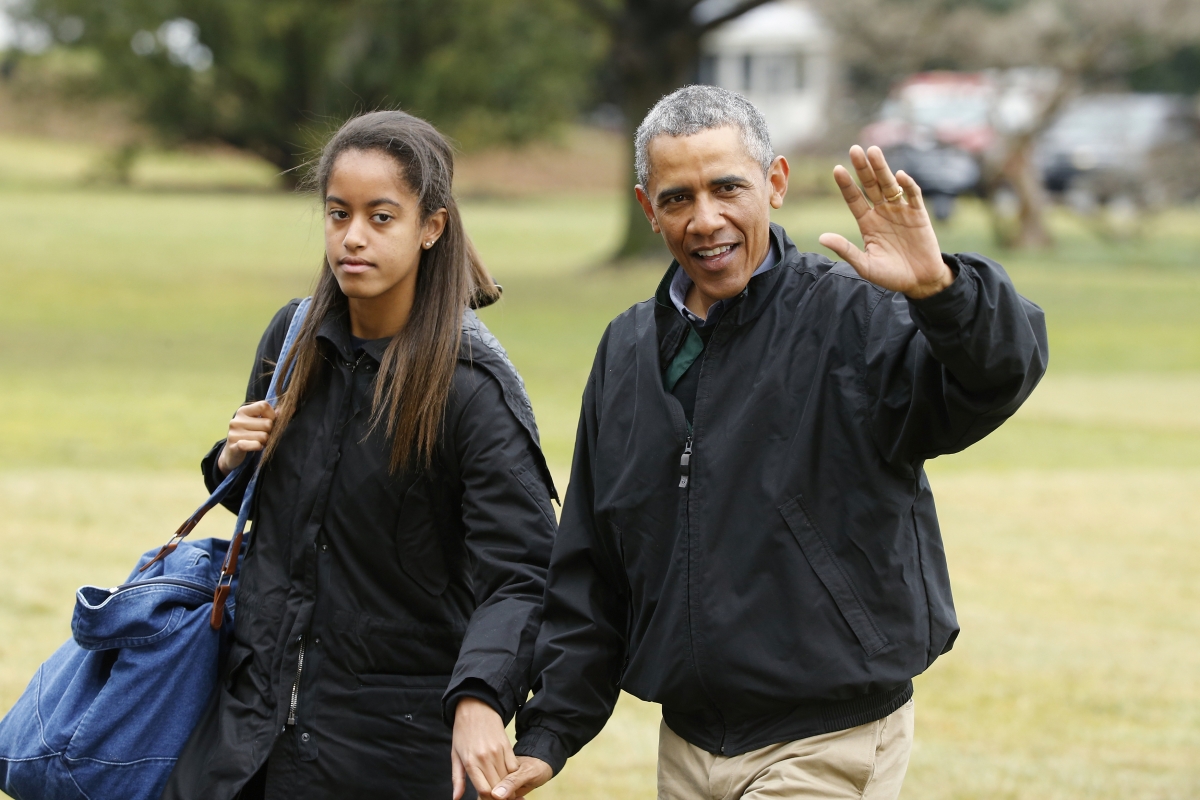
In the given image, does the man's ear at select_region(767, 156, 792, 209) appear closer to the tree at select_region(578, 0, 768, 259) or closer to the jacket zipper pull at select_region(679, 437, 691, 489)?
the jacket zipper pull at select_region(679, 437, 691, 489)

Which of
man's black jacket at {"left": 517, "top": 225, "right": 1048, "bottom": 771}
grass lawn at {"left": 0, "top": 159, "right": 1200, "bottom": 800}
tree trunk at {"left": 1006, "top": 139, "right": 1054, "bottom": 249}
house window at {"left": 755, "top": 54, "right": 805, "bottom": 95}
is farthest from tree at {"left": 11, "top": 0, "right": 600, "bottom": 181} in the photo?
man's black jacket at {"left": 517, "top": 225, "right": 1048, "bottom": 771}

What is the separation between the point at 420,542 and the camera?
3.24m

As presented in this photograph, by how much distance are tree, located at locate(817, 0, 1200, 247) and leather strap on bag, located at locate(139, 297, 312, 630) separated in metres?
25.9

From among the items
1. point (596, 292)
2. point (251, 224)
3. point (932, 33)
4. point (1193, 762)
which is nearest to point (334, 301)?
point (1193, 762)

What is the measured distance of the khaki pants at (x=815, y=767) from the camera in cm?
285

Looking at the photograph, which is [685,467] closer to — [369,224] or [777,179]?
[777,179]

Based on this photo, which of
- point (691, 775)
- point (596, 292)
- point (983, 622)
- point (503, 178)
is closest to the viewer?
point (691, 775)

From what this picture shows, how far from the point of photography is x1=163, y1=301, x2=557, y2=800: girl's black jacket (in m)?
3.12

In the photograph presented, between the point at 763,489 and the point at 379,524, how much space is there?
84cm

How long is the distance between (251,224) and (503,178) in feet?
60.0

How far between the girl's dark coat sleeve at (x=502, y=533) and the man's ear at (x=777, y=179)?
70 centimetres

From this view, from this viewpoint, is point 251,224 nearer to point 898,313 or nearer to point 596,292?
point 596,292

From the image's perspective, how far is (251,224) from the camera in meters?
33.2

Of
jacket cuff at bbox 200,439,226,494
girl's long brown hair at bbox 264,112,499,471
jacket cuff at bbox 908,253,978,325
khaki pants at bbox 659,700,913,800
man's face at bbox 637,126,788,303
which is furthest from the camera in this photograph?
jacket cuff at bbox 200,439,226,494
